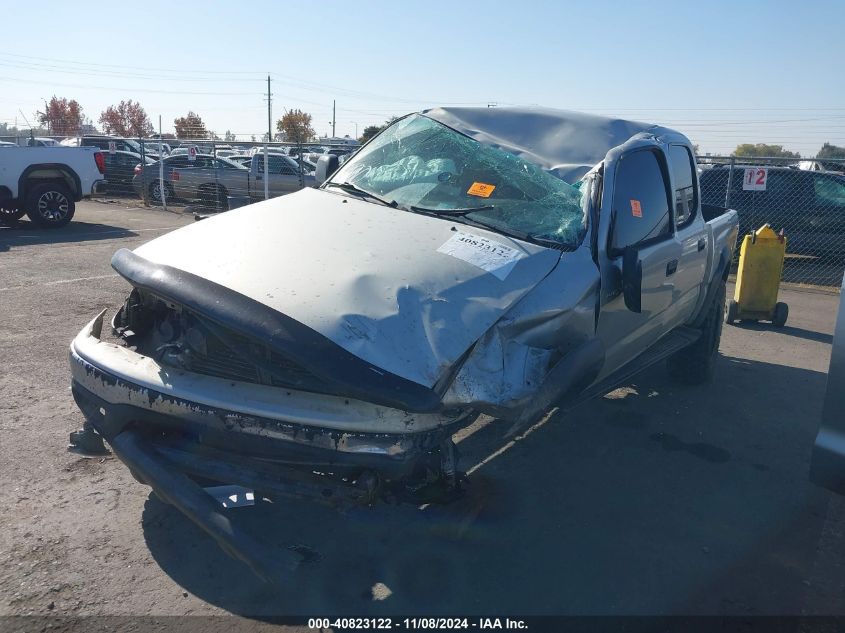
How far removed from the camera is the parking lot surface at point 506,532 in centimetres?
320

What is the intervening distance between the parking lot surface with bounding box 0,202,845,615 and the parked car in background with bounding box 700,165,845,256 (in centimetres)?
819

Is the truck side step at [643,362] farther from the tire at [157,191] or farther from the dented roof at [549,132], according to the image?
the tire at [157,191]

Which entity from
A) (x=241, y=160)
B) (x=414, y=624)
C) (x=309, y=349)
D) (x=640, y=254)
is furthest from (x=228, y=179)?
(x=414, y=624)

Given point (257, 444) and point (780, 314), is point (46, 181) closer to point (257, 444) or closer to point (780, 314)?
point (780, 314)

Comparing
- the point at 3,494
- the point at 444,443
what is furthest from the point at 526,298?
the point at 3,494

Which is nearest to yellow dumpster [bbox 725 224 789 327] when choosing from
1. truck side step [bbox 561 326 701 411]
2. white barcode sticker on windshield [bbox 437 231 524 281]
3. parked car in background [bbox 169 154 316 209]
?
truck side step [bbox 561 326 701 411]

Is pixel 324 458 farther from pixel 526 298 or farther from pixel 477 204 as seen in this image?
pixel 477 204

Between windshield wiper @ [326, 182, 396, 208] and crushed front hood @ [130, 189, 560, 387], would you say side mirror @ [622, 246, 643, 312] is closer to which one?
crushed front hood @ [130, 189, 560, 387]

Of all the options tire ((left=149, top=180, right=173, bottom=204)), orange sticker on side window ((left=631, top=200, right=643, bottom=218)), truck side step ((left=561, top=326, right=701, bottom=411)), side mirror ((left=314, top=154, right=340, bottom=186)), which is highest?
side mirror ((left=314, top=154, right=340, bottom=186))

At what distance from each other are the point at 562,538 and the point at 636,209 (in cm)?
209

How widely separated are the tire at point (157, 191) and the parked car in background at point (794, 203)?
13393 millimetres

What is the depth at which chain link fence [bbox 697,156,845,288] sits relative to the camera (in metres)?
12.5

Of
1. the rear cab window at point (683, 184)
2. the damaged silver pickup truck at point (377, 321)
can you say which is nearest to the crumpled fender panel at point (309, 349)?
the damaged silver pickup truck at point (377, 321)

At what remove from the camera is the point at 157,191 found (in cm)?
2022
